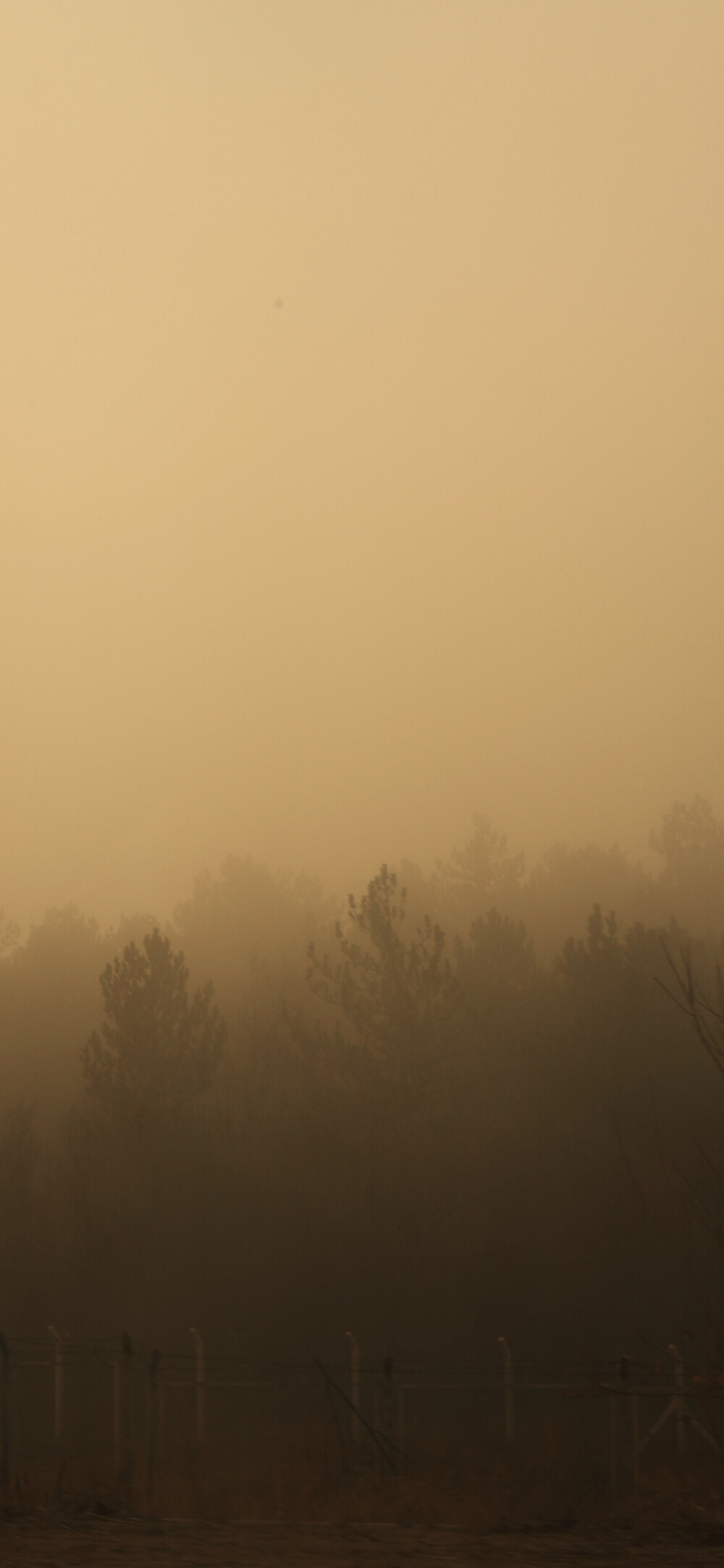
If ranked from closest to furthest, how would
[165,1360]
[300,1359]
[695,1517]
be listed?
1. [695,1517]
2. [300,1359]
3. [165,1360]

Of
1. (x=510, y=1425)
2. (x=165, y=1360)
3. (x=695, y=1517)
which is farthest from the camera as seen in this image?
(x=165, y=1360)

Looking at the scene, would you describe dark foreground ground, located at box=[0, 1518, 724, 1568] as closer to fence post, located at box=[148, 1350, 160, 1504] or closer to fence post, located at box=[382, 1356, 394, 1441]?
fence post, located at box=[148, 1350, 160, 1504]

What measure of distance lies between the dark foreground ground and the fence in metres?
1.00

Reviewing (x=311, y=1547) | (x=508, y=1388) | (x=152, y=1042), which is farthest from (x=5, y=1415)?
(x=152, y=1042)

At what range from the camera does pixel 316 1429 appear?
23094 millimetres

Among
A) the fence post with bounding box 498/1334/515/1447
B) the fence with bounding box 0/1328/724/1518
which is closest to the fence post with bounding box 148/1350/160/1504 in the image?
the fence with bounding box 0/1328/724/1518

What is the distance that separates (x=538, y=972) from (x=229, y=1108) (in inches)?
459

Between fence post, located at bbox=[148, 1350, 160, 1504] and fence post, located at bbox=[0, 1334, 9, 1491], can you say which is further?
fence post, located at bbox=[148, 1350, 160, 1504]

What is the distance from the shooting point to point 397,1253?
143 ft

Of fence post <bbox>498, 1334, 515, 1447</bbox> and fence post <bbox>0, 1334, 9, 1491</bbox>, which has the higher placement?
fence post <bbox>0, 1334, 9, 1491</bbox>

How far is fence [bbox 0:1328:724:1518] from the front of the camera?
15.0m

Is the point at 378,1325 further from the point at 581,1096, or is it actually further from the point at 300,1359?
the point at 581,1096

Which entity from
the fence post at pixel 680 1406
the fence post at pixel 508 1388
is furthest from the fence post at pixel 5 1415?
the fence post at pixel 508 1388

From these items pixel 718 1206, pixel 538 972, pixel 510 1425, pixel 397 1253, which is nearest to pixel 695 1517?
pixel 718 1206
